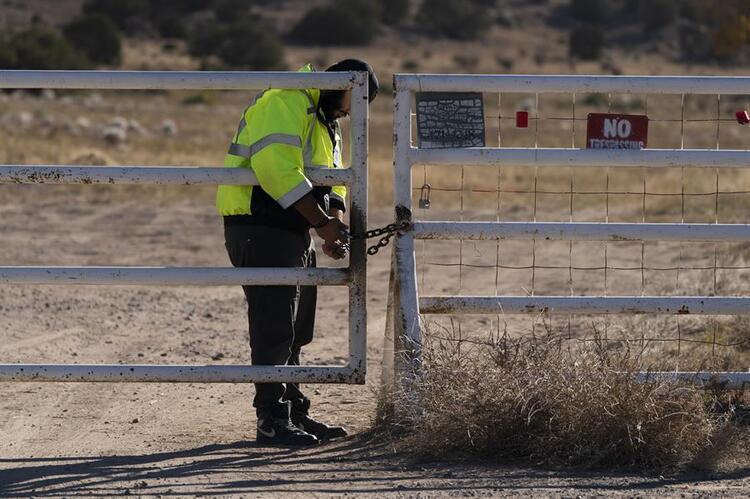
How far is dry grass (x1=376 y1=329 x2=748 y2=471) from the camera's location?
18.0 feet

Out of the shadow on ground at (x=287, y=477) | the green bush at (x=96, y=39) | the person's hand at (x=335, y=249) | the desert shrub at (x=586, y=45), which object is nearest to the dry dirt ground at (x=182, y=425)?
the shadow on ground at (x=287, y=477)

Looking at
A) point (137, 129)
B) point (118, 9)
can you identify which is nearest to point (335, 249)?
point (137, 129)

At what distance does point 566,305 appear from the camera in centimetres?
616

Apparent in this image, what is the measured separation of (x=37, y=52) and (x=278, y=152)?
4681 cm

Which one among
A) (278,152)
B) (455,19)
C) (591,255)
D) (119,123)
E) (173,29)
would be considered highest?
(455,19)

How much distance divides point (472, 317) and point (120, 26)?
212ft

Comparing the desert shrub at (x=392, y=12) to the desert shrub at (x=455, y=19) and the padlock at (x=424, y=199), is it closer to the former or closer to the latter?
the desert shrub at (x=455, y=19)

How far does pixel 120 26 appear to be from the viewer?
71.5 metres

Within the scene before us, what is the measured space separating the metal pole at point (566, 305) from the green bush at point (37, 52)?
1758 inches

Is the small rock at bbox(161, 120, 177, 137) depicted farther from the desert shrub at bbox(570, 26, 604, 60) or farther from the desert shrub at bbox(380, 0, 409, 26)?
the desert shrub at bbox(380, 0, 409, 26)

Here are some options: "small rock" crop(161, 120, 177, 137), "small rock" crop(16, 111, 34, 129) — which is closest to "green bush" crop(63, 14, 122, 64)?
"small rock" crop(16, 111, 34, 129)

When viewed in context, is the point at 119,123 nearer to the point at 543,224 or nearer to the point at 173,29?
the point at 543,224

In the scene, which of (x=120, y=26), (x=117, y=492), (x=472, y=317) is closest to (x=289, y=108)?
(x=117, y=492)

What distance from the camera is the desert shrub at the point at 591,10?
76000 mm
